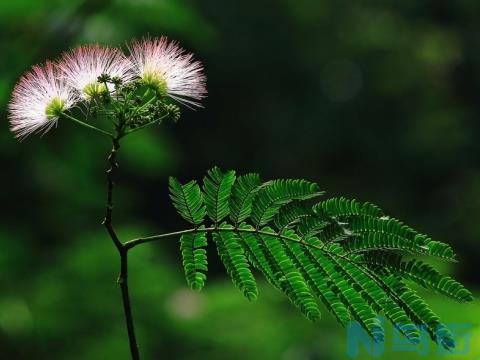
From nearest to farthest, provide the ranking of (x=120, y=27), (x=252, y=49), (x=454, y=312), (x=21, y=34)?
(x=21, y=34), (x=120, y=27), (x=454, y=312), (x=252, y=49)

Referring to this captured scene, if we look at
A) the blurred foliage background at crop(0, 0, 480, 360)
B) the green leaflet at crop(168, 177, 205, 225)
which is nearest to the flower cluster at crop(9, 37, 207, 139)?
the green leaflet at crop(168, 177, 205, 225)

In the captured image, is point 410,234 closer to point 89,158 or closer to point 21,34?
point 21,34

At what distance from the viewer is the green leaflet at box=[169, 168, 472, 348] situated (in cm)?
144

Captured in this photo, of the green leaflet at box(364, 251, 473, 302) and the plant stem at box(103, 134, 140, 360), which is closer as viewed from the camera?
the plant stem at box(103, 134, 140, 360)

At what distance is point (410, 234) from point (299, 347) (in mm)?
8301

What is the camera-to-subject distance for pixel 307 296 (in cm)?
148

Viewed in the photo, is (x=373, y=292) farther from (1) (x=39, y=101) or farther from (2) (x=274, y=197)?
(1) (x=39, y=101)

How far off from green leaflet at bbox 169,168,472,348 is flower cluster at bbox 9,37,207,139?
16 cm

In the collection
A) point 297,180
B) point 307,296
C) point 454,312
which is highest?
point 454,312

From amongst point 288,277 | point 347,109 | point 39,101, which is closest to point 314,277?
point 288,277

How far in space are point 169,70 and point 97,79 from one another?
0.40 feet

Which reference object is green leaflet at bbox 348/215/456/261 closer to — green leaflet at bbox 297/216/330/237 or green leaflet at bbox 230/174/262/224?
green leaflet at bbox 297/216/330/237

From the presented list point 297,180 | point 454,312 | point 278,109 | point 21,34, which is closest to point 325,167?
point 278,109

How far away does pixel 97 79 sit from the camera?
1.37 m
